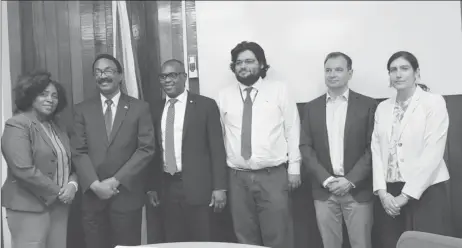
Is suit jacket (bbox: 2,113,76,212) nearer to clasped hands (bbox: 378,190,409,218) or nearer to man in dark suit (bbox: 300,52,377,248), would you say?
man in dark suit (bbox: 300,52,377,248)

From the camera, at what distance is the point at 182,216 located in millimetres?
2797

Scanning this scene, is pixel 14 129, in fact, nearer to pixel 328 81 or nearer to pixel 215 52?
pixel 215 52

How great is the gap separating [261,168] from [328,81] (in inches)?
29.6

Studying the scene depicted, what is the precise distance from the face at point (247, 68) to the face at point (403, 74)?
3.03 feet

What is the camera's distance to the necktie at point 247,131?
2809 mm

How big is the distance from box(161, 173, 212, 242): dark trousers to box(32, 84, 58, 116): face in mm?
879

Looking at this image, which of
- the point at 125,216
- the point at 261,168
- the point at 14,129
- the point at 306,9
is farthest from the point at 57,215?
the point at 306,9

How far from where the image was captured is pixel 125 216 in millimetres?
2701

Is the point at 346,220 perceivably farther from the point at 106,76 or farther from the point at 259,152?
the point at 106,76

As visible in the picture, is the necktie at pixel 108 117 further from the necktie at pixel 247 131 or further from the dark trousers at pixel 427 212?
the dark trousers at pixel 427 212

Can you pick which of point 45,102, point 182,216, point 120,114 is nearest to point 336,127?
point 182,216

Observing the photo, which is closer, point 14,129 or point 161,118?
point 14,129

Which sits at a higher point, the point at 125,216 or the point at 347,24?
the point at 347,24

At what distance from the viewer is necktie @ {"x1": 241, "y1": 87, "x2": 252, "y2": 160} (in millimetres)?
2809
